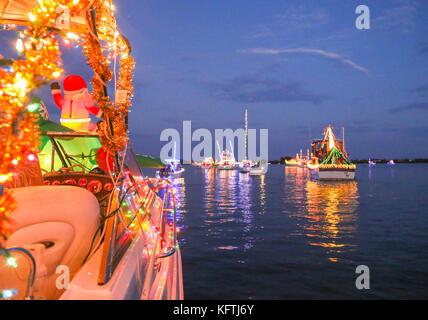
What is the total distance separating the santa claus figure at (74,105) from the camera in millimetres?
7246

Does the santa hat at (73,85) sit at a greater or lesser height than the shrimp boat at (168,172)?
greater

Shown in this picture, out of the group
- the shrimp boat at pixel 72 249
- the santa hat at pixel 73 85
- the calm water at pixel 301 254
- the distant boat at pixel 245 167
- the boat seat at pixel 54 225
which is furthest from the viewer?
the distant boat at pixel 245 167

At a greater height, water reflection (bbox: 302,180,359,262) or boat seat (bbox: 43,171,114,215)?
boat seat (bbox: 43,171,114,215)

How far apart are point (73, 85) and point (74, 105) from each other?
0.61 m

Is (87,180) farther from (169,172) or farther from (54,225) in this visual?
(169,172)

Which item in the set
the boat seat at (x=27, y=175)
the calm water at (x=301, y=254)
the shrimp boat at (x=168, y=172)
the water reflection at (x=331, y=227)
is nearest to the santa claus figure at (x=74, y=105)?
the boat seat at (x=27, y=175)

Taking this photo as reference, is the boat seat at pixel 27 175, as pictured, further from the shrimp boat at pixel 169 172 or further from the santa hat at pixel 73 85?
the shrimp boat at pixel 169 172

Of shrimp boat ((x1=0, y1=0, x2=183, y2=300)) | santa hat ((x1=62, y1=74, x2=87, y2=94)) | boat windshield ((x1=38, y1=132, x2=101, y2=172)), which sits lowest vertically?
shrimp boat ((x1=0, y1=0, x2=183, y2=300))

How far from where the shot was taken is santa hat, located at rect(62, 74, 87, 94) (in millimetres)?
7508

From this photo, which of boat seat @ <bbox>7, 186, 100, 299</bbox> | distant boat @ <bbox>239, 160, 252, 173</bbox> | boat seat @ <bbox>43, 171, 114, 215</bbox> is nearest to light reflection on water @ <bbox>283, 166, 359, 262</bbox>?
boat seat @ <bbox>43, 171, 114, 215</bbox>

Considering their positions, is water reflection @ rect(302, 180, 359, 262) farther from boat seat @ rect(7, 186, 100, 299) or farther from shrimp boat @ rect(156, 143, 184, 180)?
shrimp boat @ rect(156, 143, 184, 180)

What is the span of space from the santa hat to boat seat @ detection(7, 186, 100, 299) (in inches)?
211

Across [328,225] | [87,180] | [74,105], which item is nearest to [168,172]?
[328,225]
